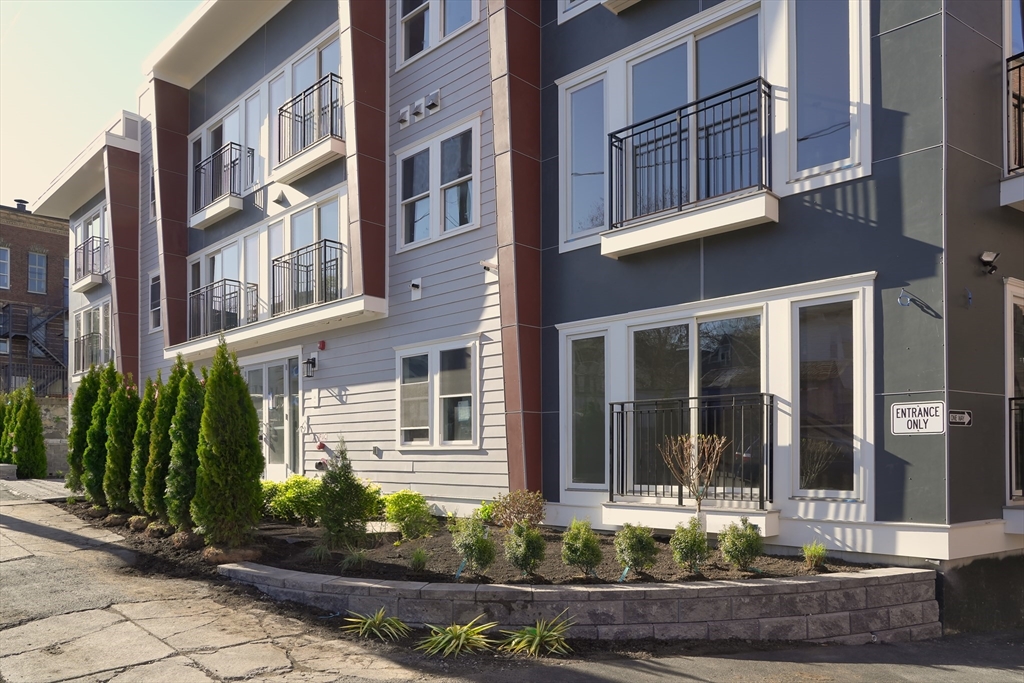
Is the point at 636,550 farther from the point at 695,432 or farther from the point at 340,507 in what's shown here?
the point at 340,507

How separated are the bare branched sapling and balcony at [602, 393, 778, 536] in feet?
0.37

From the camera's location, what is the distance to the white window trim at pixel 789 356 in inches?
294

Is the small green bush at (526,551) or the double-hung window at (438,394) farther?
the double-hung window at (438,394)

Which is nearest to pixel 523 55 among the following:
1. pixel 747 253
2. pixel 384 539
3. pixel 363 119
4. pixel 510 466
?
pixel 363 119

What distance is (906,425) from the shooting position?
7.21 meters

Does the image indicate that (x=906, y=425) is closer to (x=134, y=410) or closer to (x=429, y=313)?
(x=429, y=313)

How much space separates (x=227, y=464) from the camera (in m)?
8.92

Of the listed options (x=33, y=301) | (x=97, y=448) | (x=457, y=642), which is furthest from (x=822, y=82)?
(x=33, y=301)

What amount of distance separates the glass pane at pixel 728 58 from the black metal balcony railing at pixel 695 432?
3462 mm

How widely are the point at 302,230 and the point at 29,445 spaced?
8.96 metres

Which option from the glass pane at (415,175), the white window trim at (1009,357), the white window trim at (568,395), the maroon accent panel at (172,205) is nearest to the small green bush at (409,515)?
the white window trim at (568,395)

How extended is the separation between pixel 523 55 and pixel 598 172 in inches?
76.5

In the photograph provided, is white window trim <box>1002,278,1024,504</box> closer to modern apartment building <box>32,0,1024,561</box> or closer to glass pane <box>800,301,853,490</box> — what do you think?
modern apartment building <box>32,0,1024,561</box>

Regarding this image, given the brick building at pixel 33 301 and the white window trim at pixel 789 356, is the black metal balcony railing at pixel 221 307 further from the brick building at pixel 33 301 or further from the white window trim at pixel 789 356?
the brick building at pixel 33 301
